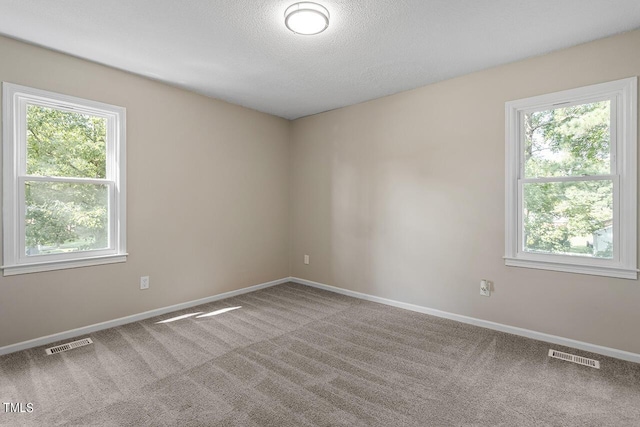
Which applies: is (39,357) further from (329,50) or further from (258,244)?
(329,50)

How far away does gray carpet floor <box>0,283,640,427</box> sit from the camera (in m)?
1.83

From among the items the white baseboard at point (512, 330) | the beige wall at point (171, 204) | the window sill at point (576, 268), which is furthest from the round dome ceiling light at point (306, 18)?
the white baseboard at point (512, 330)

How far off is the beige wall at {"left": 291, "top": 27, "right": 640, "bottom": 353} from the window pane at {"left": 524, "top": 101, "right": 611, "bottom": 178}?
0.73ft

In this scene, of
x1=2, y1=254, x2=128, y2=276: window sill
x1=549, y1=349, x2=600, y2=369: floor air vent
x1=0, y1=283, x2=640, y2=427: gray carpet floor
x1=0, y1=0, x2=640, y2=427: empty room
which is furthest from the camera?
x1=2, y1=254, x2=128, y2=276: window sill

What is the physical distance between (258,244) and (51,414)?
287 cm

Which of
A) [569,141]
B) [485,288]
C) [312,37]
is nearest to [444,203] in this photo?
[485,288]

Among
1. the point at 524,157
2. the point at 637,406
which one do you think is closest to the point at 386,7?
the point at 524,157

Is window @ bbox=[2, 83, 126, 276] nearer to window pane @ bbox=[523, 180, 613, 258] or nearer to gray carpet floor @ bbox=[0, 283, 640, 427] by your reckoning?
gray carpet floor @ bbox=[0, 283, 640, 427]

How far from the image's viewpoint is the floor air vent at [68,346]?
102 inches

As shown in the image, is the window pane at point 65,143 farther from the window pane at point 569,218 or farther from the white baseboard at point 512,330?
the window pane at point 569,218

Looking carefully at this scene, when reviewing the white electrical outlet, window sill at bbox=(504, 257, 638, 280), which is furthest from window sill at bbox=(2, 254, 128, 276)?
window sill at bbox=(504, 257, 638, 280)

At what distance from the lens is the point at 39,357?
8.13ft

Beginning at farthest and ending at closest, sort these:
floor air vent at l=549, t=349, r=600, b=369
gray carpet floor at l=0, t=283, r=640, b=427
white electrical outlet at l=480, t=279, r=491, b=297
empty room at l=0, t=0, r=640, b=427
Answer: white electrical outlet at l=480, t=279, r=491, b=297 → floor air vent at l=549, t=349, r=600, b=369 → empty room at l=0, t=0, r=640, b=427 → gray carpet floor at l=0, t=283, r=640, b=427

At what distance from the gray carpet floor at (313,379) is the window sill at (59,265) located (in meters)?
0.66
